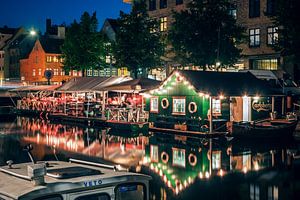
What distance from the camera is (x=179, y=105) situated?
119 ft

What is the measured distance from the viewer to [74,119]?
47219 mm

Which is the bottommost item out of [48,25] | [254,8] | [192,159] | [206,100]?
[192,159]

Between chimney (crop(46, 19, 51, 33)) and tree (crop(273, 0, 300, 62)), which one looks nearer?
tree (crop(273, 0, 300, 62))

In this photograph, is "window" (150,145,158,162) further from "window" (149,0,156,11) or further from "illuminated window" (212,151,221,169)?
"window" (149,0,156,11)

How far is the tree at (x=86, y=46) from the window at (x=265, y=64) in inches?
938

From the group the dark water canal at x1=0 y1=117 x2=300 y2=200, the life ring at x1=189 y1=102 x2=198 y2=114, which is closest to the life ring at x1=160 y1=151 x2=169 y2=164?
the dark water canal at x1=0 y1=117 x2=300 y2=200

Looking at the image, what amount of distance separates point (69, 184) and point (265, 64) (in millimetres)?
48987

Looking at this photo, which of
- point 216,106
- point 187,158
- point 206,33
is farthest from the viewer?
point 206,33

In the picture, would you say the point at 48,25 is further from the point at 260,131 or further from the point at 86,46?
the point at 260,131

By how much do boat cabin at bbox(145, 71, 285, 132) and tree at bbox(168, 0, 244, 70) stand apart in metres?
7.70

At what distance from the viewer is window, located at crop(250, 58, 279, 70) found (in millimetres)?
50875

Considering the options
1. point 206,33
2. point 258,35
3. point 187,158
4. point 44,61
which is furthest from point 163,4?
point 187,158

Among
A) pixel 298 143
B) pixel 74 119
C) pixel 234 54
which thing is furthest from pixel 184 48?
pixel 298 143

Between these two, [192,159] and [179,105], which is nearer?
[192,159]
